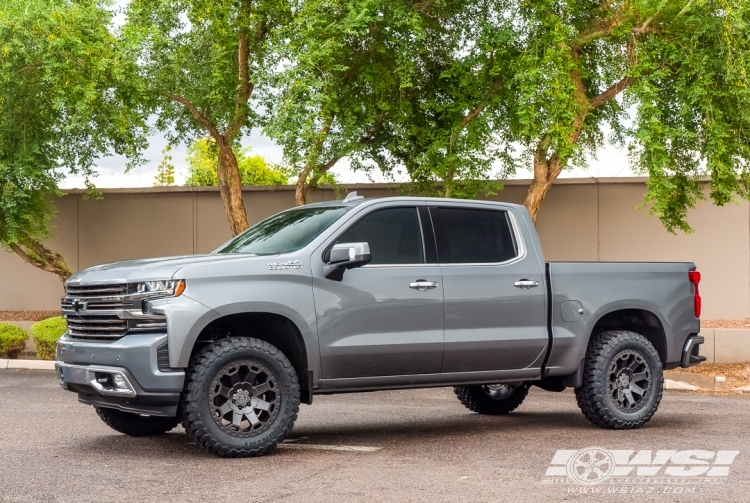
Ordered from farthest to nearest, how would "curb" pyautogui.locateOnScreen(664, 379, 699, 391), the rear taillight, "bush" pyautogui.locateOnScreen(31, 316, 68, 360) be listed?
"bush" pyautogui.locateOnScreen(31, 316, 68, 360) → "curb" pyautogui.locateOnScreen(664, 379, 699, 391) → the rear taillight

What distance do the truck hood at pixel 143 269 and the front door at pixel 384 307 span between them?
3.02 ft

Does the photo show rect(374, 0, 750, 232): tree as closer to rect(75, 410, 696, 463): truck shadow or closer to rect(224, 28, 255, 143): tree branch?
rect(224, 28, 255, 143): tree branch

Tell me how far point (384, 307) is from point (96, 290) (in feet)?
7.88

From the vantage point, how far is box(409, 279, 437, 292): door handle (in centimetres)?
878

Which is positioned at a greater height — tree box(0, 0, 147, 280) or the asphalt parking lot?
tree box(0, 0, 147, 280)

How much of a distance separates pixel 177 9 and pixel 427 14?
4.68 meters

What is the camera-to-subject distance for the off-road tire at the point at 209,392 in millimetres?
7859

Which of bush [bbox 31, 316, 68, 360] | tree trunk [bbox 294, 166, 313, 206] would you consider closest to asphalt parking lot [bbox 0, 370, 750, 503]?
bush [bbox 31, 316, 68, 360]

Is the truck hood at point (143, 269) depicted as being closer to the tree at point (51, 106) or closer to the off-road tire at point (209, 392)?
the off-road tire at point (209, 392)

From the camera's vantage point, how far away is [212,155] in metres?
21.2

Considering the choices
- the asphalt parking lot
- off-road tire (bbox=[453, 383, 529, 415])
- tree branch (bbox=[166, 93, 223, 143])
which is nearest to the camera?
the asphalt parking lot

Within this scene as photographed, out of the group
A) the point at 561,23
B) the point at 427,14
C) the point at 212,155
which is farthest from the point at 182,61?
the point at 561,23

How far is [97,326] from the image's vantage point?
26.9 ft

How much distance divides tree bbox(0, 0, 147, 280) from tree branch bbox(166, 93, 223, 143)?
2.97 feet
